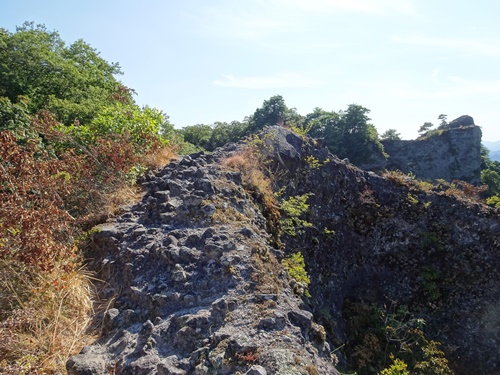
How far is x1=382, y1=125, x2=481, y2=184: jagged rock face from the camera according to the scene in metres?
35.5

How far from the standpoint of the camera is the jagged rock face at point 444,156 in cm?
3550

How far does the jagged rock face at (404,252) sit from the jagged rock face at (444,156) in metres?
26.7

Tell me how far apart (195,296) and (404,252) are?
736 centimetres

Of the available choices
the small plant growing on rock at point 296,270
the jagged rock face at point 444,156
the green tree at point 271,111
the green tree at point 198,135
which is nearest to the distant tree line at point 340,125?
the green tree at point 271,111

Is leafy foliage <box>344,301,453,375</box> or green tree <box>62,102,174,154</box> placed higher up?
green tree <box>62,102,174,154</box>

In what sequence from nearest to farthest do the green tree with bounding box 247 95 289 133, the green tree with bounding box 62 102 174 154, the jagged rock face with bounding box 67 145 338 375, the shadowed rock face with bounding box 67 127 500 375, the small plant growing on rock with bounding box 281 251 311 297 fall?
the jagged rock face with bounding box 67 145 338 375 → the shadowed rock face with bounding box 67 127 500 375 → the small plant growing on rock with bounding box 281 251 311 297 → the green tree with bounding box 62 102 174 154 → the green tree with bounding box 247 95 289 133

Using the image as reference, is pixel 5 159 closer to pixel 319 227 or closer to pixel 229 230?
pixel 229 230

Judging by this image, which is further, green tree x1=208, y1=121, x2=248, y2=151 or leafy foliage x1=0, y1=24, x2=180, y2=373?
green tree x1=208, y1=121, x2=248, y2=151

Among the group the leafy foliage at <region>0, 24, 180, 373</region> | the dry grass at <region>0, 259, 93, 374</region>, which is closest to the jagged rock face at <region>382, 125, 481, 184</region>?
the leafy foliage at <region>0, 24, 180, 373</region>

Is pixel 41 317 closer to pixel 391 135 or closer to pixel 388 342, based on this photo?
pixel 388 342

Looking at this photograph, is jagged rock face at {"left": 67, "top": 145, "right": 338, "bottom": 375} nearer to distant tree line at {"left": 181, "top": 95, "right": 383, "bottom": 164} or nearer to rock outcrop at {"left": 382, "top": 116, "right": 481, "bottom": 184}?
distant tree line at {"left": 181, "top": 95, "right": 383, "bottom": 164}

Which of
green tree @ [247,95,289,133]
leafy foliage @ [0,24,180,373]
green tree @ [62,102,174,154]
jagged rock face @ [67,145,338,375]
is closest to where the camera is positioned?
jagged rock face @ [67,145,338,375]

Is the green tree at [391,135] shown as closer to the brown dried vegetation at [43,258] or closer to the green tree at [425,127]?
the green tree at [425,127]

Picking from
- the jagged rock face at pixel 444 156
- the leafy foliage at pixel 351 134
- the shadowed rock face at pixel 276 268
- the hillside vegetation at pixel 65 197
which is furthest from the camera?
the jagged rock face at pixel 444 156
